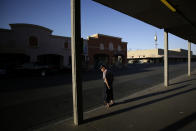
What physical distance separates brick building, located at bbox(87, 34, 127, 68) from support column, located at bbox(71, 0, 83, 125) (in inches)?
907

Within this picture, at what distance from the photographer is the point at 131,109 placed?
444 centimetres

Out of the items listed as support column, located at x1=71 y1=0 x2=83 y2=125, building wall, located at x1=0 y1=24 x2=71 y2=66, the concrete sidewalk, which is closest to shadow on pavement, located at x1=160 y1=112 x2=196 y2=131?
the concrete sidewalk

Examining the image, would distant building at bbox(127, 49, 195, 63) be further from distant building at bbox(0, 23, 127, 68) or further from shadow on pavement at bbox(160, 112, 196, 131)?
shadow on pavement at bbox(160, 112, 196, 131)

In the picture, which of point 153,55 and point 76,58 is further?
point 153,55

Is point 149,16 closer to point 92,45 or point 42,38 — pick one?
point 42,38

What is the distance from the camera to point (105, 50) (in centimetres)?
2995

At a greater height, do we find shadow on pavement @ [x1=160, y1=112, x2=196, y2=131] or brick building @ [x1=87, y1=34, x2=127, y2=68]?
brick building @ [x1=87, y1=34, x2=127, y2=68]

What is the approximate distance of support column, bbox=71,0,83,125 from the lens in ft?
11.3

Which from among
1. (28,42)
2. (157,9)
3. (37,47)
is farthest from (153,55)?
(157,9)

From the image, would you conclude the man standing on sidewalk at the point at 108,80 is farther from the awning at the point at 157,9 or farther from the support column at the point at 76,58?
the awning at the point at 157,9

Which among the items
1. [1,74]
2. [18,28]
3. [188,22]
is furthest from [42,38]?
[188,22]

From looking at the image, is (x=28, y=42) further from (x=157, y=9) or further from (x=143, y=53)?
(x=143, y=53)

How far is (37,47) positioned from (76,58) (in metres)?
19.6

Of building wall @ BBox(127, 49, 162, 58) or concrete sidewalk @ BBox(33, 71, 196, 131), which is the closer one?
concrete sidewalk @ BBox(33, 71, 196, 131)
